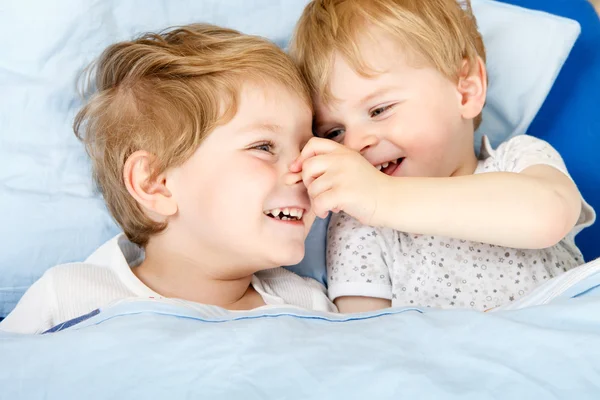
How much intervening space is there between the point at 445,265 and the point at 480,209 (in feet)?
0.65

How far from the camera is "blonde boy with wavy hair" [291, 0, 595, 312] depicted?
117 centimetres

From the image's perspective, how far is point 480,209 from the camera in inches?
40.7

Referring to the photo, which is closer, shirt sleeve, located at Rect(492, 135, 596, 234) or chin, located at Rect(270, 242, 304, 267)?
chin, located at Rect(270, 242, 304, 267)

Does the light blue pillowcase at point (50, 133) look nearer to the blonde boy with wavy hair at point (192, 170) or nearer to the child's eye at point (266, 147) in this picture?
the blonde boy with wavy hair at point (192, 170)

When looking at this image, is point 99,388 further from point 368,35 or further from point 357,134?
point 368,35

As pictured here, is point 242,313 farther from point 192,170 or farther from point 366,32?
point 366,32

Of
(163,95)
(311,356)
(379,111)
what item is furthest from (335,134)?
(311,356)

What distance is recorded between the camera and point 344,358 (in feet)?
2.48

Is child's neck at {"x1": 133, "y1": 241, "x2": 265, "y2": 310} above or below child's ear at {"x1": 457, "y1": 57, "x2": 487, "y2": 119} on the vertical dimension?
below

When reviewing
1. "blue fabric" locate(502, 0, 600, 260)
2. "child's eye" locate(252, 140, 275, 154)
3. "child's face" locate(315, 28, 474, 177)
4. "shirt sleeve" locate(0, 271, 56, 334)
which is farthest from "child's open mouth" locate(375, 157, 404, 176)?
"shirt sleeve" locate(0, 271, 56, 334)

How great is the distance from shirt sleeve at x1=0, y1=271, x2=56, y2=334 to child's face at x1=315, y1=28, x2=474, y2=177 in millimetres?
541

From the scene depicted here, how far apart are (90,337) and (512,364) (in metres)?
0.48

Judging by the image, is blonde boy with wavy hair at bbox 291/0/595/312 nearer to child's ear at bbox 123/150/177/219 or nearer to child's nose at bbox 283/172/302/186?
child's nose at bbox 283/172/302/186

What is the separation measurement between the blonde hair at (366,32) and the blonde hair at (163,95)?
0.05 metres
